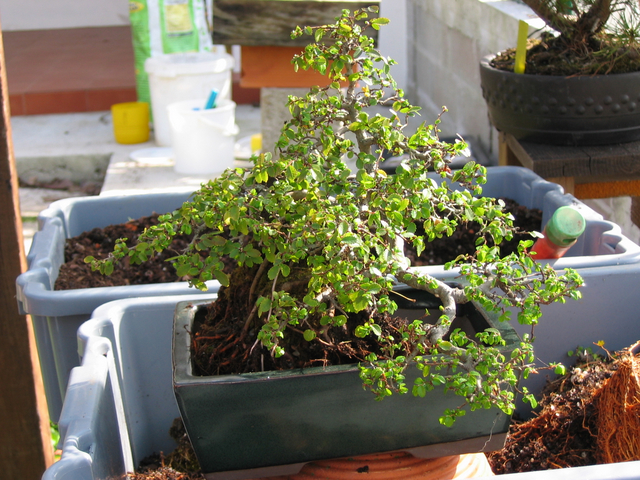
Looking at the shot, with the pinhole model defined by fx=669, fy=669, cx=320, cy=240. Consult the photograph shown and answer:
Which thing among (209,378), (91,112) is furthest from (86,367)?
(91,112)

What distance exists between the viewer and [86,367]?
0.80 m

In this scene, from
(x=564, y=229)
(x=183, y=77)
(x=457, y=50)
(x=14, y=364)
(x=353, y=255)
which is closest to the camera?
(x=353, y=255)

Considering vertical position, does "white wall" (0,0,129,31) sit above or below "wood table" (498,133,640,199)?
above

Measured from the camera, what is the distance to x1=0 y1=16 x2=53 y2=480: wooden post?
3.87ft

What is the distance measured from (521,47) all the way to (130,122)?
254 cm

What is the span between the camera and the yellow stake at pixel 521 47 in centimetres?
138

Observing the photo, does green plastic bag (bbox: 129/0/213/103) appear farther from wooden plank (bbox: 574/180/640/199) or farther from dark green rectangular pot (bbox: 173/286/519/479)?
dark green rectangular pot (bbox: 173/286/519/479)

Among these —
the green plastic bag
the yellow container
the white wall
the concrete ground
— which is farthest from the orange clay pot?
the white wall

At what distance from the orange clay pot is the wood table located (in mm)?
788

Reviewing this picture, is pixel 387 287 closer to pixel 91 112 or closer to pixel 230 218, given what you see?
pixel 230 218

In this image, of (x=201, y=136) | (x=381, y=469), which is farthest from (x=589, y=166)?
(x=201, y=136)

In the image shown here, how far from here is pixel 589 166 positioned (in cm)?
137

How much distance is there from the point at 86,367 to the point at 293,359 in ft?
0.84

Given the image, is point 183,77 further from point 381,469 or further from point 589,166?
point 381,469
